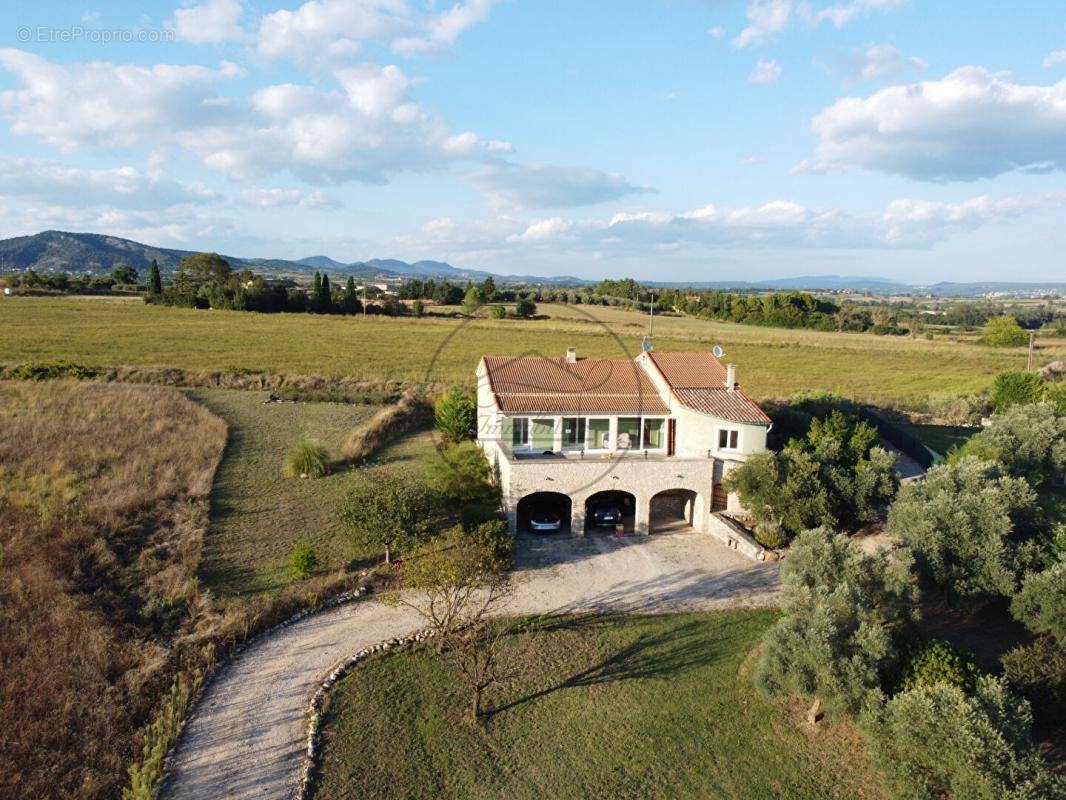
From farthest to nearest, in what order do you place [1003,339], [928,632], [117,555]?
1. [1003,339]
2. [117,555]
3. [928,632]

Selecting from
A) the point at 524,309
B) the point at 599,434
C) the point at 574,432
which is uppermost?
the point at 524,309

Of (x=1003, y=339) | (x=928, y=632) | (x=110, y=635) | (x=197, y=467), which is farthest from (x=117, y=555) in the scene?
(x=1003, y=339)

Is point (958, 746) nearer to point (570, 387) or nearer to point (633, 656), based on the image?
point (633, 656)

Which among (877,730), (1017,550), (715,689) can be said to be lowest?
(715,689)

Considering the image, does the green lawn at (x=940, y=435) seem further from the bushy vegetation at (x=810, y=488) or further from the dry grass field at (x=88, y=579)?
the dry grass field at (x=88, y=579)

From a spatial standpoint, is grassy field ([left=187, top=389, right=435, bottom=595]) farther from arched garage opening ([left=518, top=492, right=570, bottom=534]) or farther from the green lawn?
the green lawn

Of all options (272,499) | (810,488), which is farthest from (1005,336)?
(272,499)

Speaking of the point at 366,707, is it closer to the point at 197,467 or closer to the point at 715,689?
the point at 715,689
